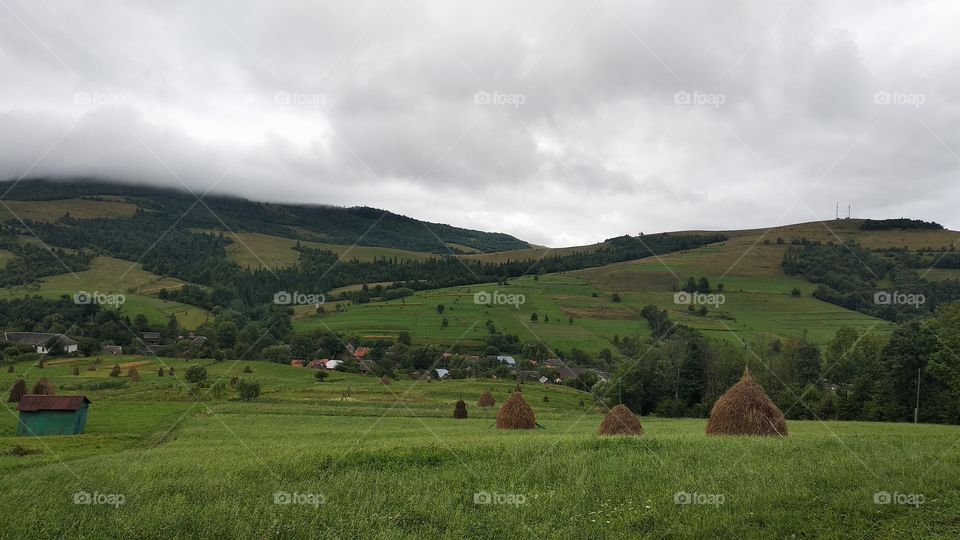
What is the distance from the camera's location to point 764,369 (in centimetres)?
7669

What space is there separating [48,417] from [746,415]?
42360mm

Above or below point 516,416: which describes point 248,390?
below

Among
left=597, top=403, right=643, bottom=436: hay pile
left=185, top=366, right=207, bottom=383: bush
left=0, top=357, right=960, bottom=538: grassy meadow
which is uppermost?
left=0, top=357, right=960, bottom=538: grassy meadow

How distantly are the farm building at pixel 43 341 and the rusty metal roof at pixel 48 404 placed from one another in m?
86.6

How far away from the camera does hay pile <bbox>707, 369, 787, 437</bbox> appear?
24.3 m

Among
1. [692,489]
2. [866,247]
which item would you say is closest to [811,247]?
[866,247]

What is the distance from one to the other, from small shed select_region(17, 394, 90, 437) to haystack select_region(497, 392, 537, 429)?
28173 millimetres

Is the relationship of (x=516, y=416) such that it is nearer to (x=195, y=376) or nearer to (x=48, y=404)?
(x=48, y=404)

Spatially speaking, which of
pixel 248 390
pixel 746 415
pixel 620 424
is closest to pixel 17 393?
pixel 248 390

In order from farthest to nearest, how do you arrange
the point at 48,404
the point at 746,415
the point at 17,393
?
1. the point at 17,393
2. the point at 48,404
3. the point at 746,415

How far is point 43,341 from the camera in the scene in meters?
111

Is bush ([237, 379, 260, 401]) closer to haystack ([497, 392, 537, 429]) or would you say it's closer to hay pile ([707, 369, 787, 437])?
haystack ([497, 392, 537, 429])

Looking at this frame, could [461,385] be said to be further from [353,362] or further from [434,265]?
[434,265]

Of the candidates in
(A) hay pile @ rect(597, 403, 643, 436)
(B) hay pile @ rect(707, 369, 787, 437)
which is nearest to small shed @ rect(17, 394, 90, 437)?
(A) hay pile @ rect(597, 403, 643, 436)
